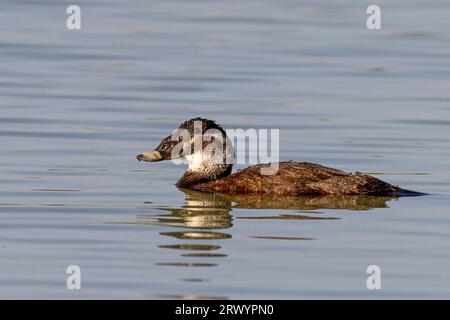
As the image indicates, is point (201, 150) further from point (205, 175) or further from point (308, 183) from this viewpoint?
point (308, 183)

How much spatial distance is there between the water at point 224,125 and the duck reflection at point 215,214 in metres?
0.04

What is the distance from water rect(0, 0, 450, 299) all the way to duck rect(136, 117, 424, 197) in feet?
0.64

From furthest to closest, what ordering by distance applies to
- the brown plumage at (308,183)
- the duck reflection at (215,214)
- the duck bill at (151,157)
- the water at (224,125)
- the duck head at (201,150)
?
the duck bill at (151,157), the duck head at (201,150), the brown plumage at (308,183), the duck reflection at (215,214), the water at (224,125)

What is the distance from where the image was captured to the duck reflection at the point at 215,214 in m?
12.4

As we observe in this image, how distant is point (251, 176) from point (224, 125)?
4274 mm

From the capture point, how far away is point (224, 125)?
64.2ft

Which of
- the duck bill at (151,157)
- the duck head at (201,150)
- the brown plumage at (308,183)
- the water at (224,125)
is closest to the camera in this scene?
Answer: the water at (224,125)

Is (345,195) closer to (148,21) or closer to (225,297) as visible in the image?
(225,297)

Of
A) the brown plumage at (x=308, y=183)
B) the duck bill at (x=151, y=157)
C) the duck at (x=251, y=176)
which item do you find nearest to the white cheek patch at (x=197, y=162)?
the duck at (x=251, y=176)

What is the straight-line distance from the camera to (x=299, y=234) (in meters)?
13.0

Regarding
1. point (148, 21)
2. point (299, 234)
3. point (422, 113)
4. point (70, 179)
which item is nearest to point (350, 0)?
point (148, 21)

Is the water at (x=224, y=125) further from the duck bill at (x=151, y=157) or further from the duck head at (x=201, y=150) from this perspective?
the duck head at (x=201, y=150)

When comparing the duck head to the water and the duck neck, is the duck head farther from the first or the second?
the water

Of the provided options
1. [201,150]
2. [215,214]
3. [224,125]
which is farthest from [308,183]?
[224,125]
